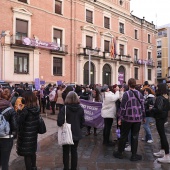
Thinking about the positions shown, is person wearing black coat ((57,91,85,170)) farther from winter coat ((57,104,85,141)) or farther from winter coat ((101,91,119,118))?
winter coat ((101,91,119,118))

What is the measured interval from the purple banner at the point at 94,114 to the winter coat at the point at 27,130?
12.5ft

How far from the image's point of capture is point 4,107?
404cm

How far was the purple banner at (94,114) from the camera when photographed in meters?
7.84

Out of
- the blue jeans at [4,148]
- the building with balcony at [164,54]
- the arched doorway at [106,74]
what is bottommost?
the blue jeans at [4,148]

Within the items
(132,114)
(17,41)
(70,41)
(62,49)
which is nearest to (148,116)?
(132,114)

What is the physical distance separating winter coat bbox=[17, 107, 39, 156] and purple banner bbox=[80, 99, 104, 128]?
12.5ft

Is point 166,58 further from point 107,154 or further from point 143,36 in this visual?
point 107,154

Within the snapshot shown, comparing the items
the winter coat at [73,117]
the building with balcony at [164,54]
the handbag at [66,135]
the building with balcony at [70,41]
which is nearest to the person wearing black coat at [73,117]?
the winter coat at [73,117]

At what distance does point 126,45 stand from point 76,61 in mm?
12103

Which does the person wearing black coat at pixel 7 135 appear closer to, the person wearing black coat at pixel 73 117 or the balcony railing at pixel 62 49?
the person wearing black coat at pixel 73 117

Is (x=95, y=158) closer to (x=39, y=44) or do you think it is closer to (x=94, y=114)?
(x=94, y=114)

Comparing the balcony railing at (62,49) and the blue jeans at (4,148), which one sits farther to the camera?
the balcony railing at (62,49)

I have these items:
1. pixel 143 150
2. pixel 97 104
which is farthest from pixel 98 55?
pixel 143 150

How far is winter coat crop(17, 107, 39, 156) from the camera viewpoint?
422 centimetres
